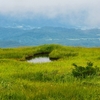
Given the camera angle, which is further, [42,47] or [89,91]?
[42,47]

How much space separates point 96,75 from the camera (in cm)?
1961

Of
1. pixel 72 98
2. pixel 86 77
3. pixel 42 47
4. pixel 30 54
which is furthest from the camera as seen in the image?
pixel 42 47

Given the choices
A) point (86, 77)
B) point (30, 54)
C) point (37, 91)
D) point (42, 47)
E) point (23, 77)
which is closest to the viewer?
point (37, 91)

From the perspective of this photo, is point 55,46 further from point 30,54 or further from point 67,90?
point 67,90

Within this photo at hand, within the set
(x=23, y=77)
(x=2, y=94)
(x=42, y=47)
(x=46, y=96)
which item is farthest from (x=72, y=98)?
(x=42, y=47)

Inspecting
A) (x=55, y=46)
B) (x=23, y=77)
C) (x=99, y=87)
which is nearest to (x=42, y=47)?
(x=55, y=46)

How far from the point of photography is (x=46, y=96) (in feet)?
42.7

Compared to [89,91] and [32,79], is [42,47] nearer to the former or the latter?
[32,79]

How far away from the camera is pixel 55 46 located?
48.6 metres

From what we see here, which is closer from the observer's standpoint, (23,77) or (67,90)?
(67,90)

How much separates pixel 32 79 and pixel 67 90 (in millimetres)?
5672

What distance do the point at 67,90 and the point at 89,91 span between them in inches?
38.0

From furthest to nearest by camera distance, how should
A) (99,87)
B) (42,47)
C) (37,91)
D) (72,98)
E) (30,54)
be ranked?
(42,47), (30,54), (99,87), (37,91), (72,98)

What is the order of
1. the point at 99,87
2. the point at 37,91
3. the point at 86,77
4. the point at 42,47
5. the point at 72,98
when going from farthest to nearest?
the point at 42,47, the point at 86,77, the point at 99,87, the point at 37,91, the point at 72,98
